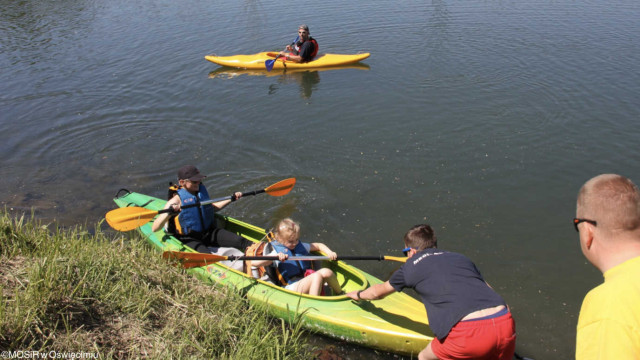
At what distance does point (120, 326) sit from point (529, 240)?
15.4 feet

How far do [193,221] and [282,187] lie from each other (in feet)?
5.07

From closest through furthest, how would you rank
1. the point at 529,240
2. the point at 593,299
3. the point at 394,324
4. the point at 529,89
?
the point at 593,299 < the point at 394,324 < the point at 529,240 < the point at 529,89

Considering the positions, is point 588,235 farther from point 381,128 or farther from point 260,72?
point 260,72

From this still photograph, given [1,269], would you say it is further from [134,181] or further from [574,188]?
[574,188]

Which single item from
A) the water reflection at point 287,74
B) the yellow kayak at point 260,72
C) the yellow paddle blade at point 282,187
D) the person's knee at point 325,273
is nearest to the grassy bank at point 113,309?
the person's knee at point 325,273

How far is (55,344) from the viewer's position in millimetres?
3264

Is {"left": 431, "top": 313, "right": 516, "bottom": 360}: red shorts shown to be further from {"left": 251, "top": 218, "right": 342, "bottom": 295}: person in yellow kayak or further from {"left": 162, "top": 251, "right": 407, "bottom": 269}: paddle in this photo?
{"left": 251, "top": 218, "right": 342, "bottom": 295}: person in yellow kayak

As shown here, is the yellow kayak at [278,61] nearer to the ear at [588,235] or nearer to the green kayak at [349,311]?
the green kayak at [349,311]

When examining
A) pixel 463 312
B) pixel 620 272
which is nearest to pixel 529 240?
pixel 463 312

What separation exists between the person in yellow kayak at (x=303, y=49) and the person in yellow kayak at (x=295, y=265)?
7.42 meters

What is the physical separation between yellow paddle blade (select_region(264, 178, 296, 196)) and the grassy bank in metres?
2.31

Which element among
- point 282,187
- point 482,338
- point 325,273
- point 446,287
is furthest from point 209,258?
point 482,338

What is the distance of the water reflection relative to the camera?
36.2 ft

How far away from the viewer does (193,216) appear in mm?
5496
